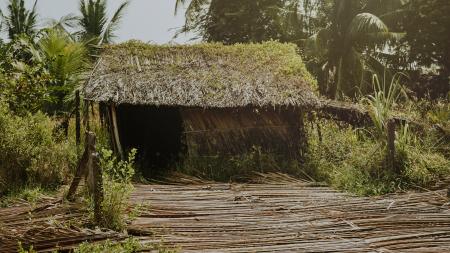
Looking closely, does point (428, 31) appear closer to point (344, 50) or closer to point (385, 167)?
point (344, 50)

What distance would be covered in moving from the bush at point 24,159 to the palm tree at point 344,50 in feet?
32.0

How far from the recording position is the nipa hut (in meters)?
7.01

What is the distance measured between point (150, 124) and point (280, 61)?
2.85 m

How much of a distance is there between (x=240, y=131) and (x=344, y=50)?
8.26 metres

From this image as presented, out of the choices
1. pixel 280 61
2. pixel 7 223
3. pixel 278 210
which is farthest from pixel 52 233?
pixel 280 61

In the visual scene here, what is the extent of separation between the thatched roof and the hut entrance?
2.96 feet

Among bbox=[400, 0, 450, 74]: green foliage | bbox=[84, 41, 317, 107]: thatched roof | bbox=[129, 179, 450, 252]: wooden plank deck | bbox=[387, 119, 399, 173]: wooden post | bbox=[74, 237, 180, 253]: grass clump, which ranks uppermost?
bbox=[400, 0, 450, 74]: green foliage

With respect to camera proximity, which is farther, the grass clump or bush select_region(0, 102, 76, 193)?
bush select_region(0, 102, 76, 193)

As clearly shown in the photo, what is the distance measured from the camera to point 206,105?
22.7ft

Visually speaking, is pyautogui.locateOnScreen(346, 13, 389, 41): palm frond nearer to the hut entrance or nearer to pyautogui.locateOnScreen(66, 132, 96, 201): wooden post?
the hut entrance

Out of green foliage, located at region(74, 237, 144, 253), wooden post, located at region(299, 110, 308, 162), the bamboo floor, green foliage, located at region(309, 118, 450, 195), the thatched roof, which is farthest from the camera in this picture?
wooden post, located at region(299, 110, 308, 162)

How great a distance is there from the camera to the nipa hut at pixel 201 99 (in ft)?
23.0

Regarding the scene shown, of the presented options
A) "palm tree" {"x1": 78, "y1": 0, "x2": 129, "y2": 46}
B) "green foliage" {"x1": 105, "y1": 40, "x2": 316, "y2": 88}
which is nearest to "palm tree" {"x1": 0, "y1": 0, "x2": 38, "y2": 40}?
"palm tree" {"x1": 78, "y1": 0, "x2": 129, "y2": 46}

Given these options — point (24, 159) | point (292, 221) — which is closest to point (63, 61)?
point (24, 159)
